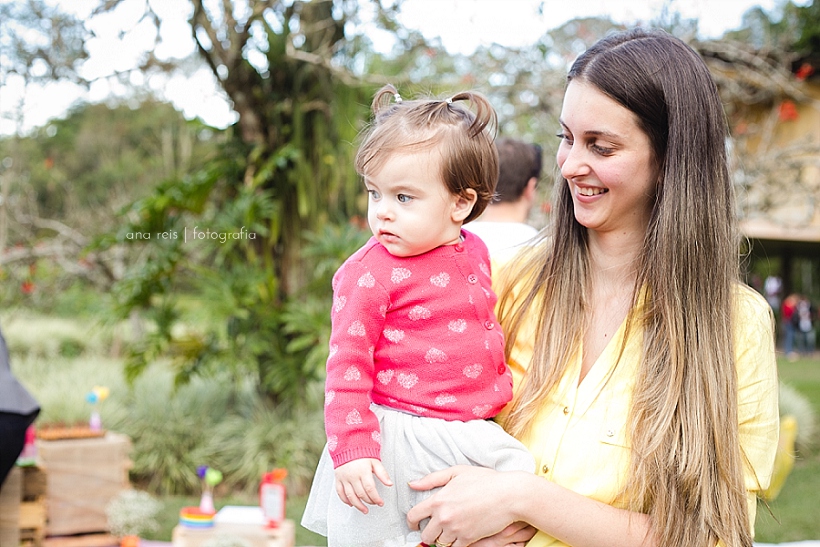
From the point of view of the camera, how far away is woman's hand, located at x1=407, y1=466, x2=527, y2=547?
150 cm

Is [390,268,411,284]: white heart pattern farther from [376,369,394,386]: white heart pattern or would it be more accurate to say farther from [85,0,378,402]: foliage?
[85,0,378,402]: foliage

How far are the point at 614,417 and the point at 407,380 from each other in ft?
1.48

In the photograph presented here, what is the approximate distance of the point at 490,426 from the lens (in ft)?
5.38

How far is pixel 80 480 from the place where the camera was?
5.14 meters

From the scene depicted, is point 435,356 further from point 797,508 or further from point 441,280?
point 797,508

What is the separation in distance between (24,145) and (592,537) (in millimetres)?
15789

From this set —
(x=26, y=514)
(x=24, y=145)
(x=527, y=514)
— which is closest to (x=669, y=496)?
(x=527, y=514)

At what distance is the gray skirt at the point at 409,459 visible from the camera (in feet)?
5.26

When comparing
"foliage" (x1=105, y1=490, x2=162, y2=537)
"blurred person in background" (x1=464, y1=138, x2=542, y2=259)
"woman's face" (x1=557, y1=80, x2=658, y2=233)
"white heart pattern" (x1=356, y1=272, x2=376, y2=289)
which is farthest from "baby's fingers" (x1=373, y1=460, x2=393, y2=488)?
"foliage" (x1=105, y1=490, x2=162, y2=537)

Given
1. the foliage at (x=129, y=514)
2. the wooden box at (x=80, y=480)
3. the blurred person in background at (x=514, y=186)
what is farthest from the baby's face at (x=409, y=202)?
the wooden box at (x=80, y=480)

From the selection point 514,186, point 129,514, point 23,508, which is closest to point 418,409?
point 514,186

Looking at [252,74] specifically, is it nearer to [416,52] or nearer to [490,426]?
[416,52]

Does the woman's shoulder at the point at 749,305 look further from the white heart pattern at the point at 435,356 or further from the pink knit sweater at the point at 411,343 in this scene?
the white heart pattern at the point at 435,356

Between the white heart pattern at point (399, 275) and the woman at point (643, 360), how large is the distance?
351 mm
